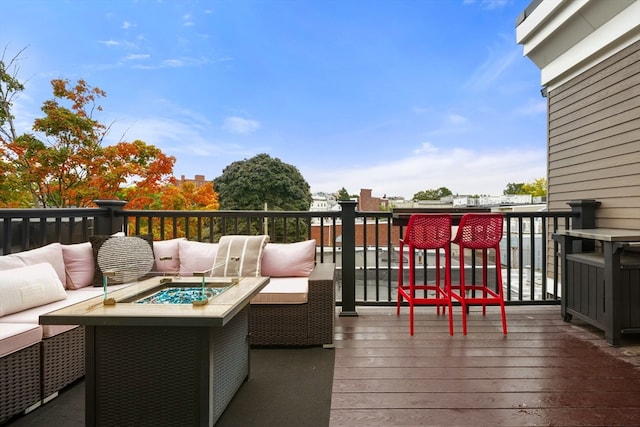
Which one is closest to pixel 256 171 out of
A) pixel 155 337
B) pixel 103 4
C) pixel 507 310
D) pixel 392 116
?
pixel 392 116

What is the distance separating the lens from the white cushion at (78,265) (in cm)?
281

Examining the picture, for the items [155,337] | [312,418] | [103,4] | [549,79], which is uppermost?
[103,4]

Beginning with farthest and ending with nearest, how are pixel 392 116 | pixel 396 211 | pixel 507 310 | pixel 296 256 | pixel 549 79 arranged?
1. pixel 392 116
2. pixel 549 79
3. pixel 507 310
4. pixel 396 211
5. pixel 296 256

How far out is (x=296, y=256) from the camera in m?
3.17

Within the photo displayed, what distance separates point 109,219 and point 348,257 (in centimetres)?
259

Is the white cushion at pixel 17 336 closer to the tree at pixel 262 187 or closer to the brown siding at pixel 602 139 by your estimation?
the brown siding at pixel 602 139

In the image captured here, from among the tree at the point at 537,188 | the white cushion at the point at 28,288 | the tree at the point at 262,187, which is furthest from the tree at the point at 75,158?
the tree at the point at 537,188

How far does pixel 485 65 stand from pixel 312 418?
14.4 meters

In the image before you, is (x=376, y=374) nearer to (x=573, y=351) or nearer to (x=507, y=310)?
(x=573, y=351)

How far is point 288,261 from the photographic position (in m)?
3.15

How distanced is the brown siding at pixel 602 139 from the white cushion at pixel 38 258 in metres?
5.47

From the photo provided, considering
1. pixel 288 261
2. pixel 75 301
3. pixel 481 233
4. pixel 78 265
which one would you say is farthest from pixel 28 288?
pixel 481 233

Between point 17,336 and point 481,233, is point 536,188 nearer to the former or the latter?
point 481,233

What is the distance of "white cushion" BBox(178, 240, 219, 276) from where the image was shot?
125 inches
